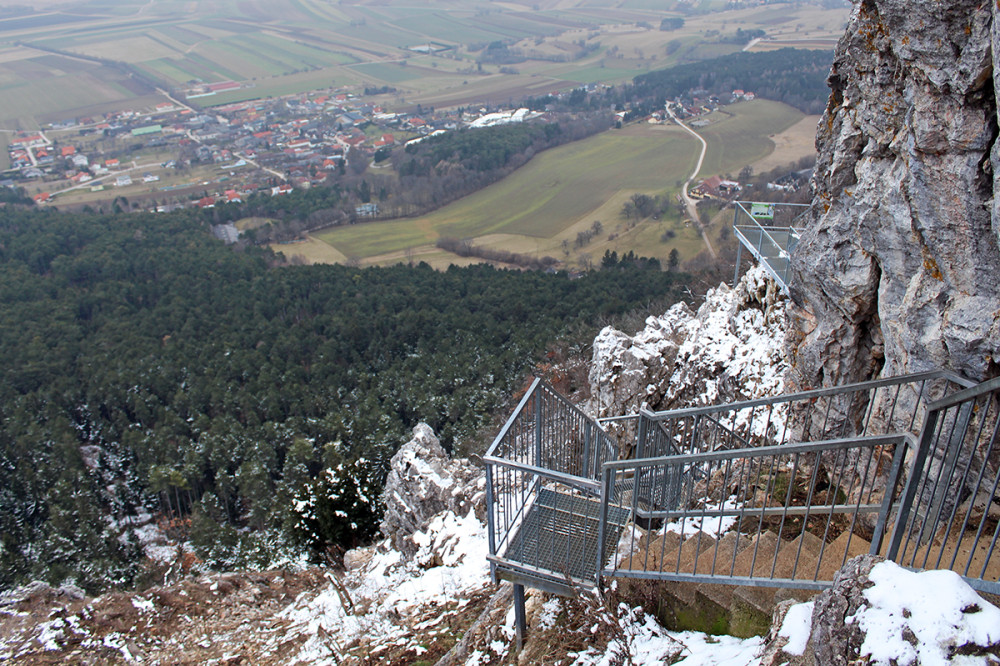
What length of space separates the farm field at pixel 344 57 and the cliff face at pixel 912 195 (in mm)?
135430

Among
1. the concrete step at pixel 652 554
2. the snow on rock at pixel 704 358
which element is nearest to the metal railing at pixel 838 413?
the concrete step at pixel 652 554

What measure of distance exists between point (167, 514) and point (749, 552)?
32.7 m

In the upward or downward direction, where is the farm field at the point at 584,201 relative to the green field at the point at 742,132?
downward

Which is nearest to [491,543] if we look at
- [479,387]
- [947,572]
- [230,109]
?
[947,572]

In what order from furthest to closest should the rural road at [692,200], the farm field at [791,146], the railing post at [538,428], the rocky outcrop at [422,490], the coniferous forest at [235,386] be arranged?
the farm field at [791,146]
the rural road at [692,200]
the coniferous forest at [235,386]
the rocky outcrop at [422,490]
the railing post at [538,428]

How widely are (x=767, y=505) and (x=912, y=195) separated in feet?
10.3

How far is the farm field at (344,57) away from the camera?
145250 mm

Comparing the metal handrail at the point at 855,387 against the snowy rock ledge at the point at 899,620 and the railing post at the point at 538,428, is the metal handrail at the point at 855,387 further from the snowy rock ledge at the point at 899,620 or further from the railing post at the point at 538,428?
the snowy rock ledge at the point at 899,620

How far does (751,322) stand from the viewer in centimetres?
1323

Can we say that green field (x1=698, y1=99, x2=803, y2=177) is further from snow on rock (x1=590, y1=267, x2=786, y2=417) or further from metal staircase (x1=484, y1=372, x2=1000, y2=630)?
metal staircase (x1=484, y1=372, x2=1000, y2=630)

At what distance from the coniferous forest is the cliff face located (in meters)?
12.7

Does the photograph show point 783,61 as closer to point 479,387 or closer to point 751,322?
point 479,387

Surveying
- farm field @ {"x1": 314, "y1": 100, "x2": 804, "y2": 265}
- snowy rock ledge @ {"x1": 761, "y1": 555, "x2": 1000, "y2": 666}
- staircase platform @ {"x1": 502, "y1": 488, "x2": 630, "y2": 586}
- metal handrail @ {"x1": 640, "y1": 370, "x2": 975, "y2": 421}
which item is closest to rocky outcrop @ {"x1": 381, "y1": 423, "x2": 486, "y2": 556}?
staircase platform @ {"x1": 502, "y1": 488, "x2": 630, "y2": 586}

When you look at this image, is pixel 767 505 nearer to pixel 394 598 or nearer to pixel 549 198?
pixel 394 598
